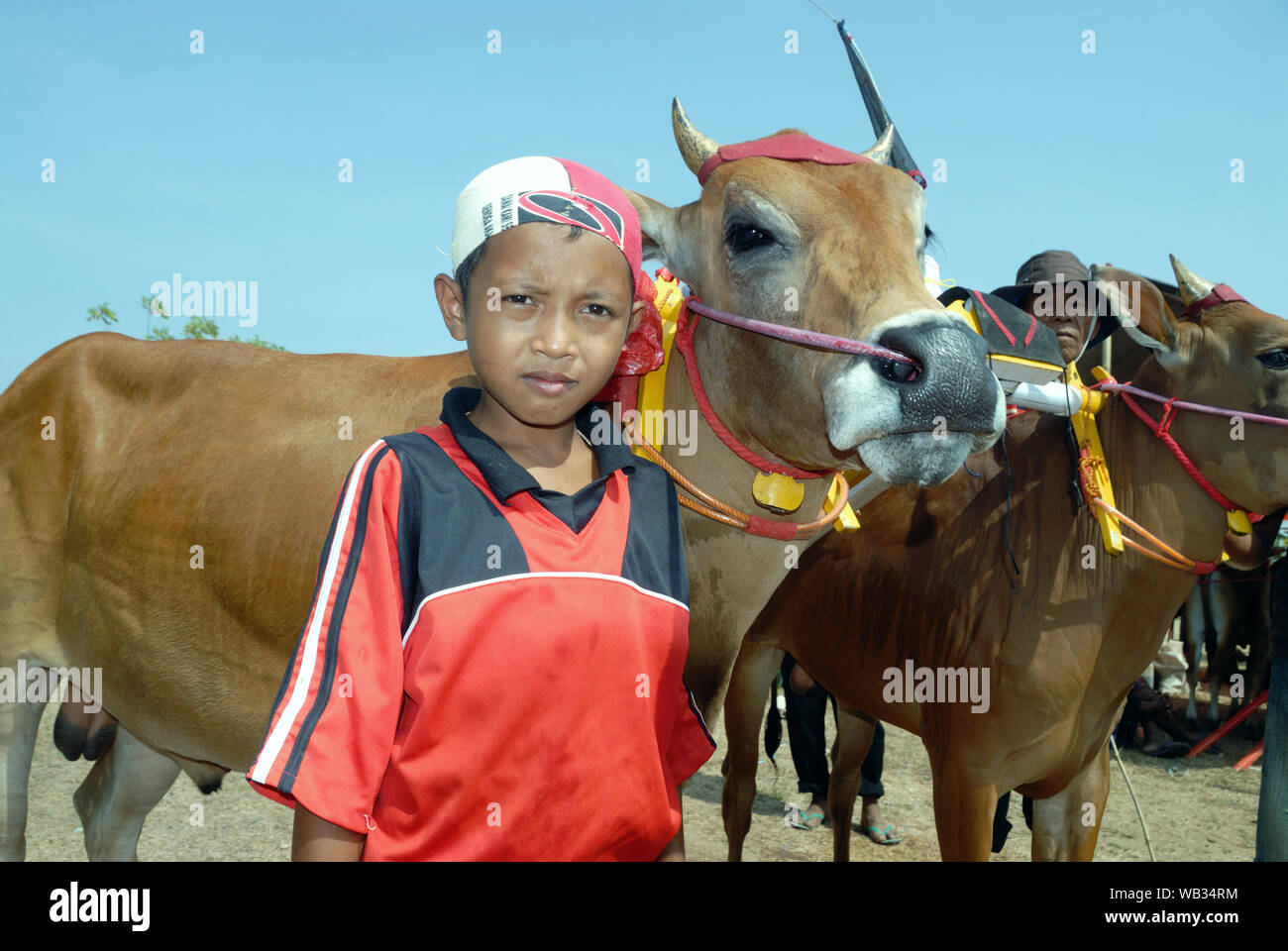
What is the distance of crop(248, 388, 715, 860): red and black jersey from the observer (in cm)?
143

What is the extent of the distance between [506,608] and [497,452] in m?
0.29

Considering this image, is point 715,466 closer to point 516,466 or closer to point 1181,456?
point 516,466

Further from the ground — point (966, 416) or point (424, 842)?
point (966, 416)

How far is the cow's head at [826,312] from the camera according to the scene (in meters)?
1.96

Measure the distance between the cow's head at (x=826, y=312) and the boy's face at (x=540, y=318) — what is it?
0.65 metres

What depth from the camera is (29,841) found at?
235 inches

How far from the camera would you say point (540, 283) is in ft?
5.45

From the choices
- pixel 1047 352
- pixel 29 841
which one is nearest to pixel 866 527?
pixel 1047 352

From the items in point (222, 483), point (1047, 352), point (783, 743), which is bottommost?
point (783, 743)

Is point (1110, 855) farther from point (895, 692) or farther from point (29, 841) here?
point (29, 841)

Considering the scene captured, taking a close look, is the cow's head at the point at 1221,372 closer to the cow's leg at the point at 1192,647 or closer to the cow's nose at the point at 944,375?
the cow's nose at the point at 944,375

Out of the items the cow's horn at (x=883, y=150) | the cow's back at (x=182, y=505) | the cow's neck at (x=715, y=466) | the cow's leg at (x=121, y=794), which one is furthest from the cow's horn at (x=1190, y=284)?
the cow's leg at (x=121, y=794)
